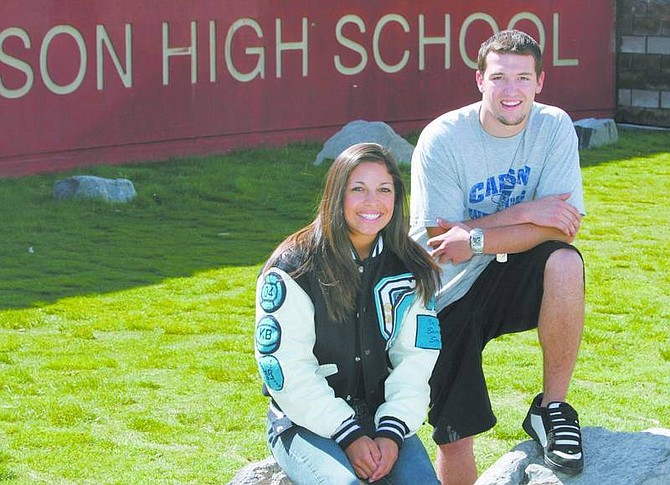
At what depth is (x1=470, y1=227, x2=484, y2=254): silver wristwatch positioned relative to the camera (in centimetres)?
417

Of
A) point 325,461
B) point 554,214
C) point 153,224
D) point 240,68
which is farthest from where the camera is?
point 240,68

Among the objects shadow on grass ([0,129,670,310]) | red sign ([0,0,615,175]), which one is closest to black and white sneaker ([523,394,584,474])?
shadow on grass ([0,129,670,310])

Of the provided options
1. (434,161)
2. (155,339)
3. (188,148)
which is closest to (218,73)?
(188,148)

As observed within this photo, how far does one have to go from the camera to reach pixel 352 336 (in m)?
3.81

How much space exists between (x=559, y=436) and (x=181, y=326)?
327cm

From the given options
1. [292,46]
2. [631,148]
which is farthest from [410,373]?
[631,148]

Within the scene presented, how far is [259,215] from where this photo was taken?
9992 mm

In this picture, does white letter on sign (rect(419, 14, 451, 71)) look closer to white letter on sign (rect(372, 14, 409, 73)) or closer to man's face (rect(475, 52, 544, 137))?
white letter on sign (rect(372, 14, 409, 73))

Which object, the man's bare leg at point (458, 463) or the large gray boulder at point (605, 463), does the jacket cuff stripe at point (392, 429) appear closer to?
the large gray boulder at point (605, 463)

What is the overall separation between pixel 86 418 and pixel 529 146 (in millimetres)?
2245

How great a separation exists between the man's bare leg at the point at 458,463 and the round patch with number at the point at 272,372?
3.00 ft

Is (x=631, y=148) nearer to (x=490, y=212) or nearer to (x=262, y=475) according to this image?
(x=490, y=212)

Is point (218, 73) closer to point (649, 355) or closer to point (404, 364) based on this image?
point (649, 355)

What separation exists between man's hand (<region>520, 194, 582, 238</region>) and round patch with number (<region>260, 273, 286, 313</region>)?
2.92 feet
